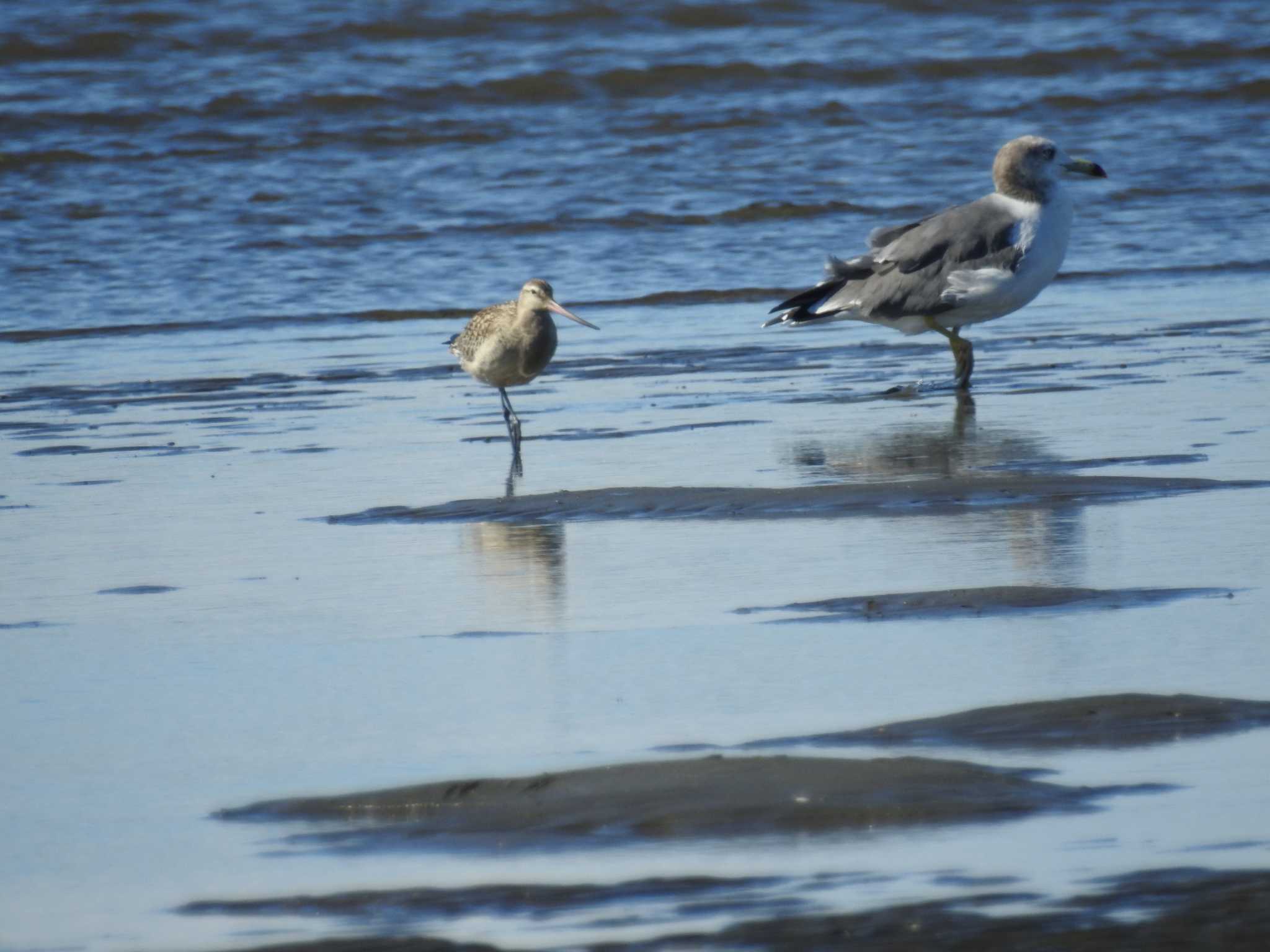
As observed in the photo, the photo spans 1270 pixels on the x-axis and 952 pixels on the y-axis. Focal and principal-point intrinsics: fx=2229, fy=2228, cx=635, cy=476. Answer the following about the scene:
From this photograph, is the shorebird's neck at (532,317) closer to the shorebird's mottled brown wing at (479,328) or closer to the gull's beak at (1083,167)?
the shorebird's mottled brown wing at (479,328)

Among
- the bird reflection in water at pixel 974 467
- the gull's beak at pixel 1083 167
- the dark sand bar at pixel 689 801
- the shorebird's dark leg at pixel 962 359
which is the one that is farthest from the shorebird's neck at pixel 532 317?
the dark sand bar at pixel 689 801

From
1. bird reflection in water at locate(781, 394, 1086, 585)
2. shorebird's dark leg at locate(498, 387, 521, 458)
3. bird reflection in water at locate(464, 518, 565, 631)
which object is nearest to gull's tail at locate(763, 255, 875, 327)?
bird reflection in water at locate(781, 394, 1086, 585)

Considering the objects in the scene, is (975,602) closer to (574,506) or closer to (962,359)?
(574,506)

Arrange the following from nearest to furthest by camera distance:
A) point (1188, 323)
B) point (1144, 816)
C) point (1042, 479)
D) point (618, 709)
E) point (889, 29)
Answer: point (1144, 816) → point (618, 709) → point (1042, 479) → point (1188, 323) → point (889, 29)

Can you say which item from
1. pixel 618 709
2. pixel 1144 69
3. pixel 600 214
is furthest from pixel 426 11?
pixel 618 709

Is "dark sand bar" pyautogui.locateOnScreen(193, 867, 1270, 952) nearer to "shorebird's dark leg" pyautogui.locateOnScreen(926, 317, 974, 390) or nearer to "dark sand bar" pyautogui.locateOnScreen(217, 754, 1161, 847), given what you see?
"dark sand bar" pyautogui.locateOnScreen(217, 754, 1161, 847)

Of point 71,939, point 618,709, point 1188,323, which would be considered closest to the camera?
point 71,939

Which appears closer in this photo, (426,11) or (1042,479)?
(1042,479)

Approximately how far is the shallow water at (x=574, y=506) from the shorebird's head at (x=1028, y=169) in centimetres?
80

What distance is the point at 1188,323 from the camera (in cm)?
1129

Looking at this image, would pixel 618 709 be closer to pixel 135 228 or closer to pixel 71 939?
pixel 71 939

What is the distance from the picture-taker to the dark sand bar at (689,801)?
3.60 metres

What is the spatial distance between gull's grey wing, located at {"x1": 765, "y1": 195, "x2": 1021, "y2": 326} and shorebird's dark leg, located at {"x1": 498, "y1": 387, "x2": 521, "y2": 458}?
2028 mm

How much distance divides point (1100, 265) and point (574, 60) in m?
11.4
